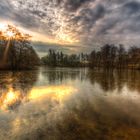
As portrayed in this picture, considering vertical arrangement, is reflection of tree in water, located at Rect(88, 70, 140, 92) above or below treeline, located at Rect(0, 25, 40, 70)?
below

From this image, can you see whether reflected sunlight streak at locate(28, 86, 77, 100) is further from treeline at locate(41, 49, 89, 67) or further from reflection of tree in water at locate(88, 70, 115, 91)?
treeline at locate(41, 49, 89, 67)

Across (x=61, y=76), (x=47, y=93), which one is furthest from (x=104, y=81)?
(x=47, y=93)

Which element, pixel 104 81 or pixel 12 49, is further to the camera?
pixel 12 49

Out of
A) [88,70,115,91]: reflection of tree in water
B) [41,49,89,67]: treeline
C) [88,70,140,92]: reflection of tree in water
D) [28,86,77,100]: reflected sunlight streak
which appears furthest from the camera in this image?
[41,49,89,67]: treeline

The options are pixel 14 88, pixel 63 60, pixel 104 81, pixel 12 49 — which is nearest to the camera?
pixel 14 88

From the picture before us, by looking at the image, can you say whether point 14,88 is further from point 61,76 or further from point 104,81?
point 61,76

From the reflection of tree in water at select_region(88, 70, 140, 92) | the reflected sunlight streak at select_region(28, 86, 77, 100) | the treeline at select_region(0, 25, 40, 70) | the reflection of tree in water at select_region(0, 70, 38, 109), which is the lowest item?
the reflection of tree in water at select_region(88, 70, 140, 92)

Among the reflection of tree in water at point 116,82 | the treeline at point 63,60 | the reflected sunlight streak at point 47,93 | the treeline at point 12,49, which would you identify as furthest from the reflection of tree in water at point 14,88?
the treeline at point 63,60

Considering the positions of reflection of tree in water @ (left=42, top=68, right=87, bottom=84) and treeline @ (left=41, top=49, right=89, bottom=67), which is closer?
reflection of tree in water @ (left=42, top=68, right=87, bottom=84)

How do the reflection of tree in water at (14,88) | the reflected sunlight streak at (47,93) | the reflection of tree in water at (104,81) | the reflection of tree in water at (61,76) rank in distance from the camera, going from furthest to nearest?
1. the reflection of tree in water at (61,76)
2. the reflection of tree in water at (104,81)
3. the reflected sunlight streak at (47,93)
4. the reflection of tree in water at (14,88)

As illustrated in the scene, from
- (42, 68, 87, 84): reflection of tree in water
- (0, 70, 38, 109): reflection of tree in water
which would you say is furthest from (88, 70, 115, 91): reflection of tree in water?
(0, 70, 38, 109): reflection of tree in water

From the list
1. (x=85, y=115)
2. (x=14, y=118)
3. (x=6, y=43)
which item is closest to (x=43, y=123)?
(x=14, y=118)

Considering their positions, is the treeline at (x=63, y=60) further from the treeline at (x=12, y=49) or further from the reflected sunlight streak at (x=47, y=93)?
the reflected sunlight streak at (x=47, y=93)

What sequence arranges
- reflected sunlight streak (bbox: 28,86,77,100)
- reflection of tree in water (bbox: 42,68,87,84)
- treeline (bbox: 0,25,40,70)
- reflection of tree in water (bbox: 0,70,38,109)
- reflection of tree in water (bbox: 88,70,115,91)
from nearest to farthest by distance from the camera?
reflection of tree in water (bbox: 0,70,38,109) → reflected sunlight streak (bbox: 28,86,77,100) → reflection of tree in water (bbox: 88,70,115,91) → reflection of tree in water (bbox: 42,68,87,84) → treeline (bbox: 0,25,40,70)
